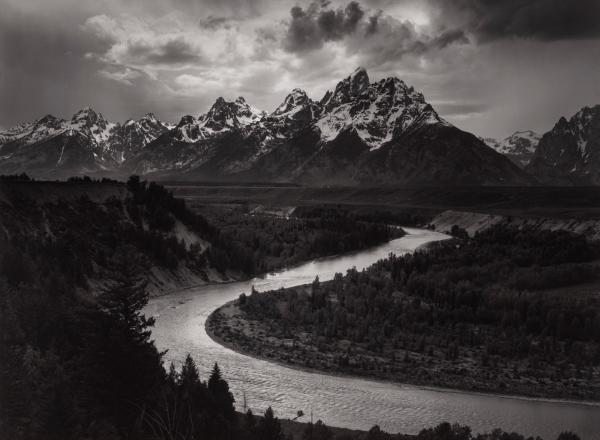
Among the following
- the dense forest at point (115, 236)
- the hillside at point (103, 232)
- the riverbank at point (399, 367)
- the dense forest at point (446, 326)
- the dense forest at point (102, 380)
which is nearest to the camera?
the dense forest at point (102, 380)

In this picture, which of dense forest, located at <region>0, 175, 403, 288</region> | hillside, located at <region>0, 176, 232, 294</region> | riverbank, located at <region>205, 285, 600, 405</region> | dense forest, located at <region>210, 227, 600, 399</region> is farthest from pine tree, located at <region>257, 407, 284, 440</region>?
hillside, located at <region>0, 176, 232, 294</region>

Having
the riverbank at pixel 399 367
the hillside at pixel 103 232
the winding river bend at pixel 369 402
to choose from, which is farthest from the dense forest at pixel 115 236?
the winding river bend at pixel 369 402

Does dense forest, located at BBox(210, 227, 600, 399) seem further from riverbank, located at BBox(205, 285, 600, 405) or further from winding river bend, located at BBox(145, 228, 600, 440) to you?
winding river bend, located at BBox(145, 228, 600, 440)

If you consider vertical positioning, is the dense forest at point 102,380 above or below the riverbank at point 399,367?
above

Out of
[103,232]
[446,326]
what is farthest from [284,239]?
[446,326]

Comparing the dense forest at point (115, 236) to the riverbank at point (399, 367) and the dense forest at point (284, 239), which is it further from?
the riverbank at point (399, 367)

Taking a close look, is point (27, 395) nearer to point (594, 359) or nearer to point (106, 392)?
point (106, 392)
